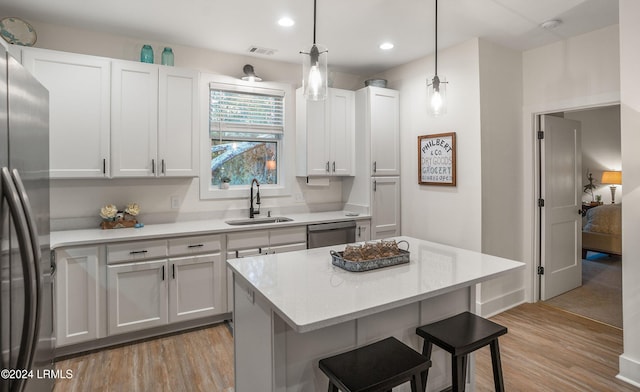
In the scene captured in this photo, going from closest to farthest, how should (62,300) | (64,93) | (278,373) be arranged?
1. (278,373)
2. (62,300)
3. (64,93)

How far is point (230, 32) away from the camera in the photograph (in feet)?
10.8

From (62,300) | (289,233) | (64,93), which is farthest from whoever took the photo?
(289,233)

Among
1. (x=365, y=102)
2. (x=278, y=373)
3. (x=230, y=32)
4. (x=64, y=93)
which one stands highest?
(x=230, y=32)

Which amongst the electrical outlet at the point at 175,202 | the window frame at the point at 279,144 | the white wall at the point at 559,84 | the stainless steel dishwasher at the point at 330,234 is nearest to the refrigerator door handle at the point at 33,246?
the electrical outlet at the point at 175,202

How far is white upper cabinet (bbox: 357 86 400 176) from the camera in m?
4.14

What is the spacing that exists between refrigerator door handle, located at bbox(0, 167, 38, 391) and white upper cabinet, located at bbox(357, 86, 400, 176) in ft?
11.2

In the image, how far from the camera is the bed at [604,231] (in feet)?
17.5

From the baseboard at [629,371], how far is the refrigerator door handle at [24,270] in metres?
3.36

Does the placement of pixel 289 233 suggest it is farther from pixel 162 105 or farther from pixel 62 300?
pixel 62 300

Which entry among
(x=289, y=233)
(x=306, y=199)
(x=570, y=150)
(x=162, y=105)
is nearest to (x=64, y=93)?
(x=162, y=105)

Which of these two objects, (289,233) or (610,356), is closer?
(610,356)

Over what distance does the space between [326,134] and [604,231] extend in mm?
4589

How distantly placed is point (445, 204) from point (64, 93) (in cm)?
364

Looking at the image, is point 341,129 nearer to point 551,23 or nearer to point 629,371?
point 551,23
